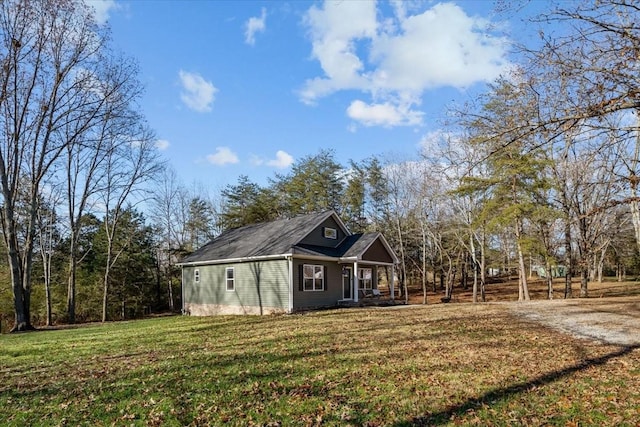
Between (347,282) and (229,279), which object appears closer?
(229,279)

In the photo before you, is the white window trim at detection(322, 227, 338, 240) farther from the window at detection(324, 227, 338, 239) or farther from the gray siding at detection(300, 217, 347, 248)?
the gray siding at detection(300, 217, 347, 248)

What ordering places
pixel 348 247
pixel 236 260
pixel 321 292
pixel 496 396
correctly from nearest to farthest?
pixel 496 396 → pixel 321 292 → pixel 236 260 → pixel 348 247

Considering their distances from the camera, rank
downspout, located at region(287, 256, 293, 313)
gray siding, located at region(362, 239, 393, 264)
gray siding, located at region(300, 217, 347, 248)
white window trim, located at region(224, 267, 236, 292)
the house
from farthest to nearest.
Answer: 1. gray siding, located at region(362, 239, 393, 264)
2. white window trim, located at region(224, 267, 236, 292)
3. gray siding, located at region(300, 217, 347, 248)
4. the house
5. downspout, located at region(287, 256, 293, 313)

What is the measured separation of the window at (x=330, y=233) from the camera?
21966 mm

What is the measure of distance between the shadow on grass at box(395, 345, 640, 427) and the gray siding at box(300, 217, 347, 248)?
14.0 meters

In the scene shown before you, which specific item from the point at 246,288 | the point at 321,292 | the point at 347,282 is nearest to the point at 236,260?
the point at 246,288

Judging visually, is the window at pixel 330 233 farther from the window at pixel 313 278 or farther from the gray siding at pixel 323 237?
the window at pixel 313 278

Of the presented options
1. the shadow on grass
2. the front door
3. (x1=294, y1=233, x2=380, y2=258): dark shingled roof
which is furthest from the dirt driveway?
the front door

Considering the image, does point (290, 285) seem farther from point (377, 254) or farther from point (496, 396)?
point (496, 396)

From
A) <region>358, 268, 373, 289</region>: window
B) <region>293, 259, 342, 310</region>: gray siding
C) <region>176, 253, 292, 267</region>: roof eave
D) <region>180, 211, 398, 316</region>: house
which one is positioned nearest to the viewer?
<region>176, 253, 292, 267</region>: roof eave

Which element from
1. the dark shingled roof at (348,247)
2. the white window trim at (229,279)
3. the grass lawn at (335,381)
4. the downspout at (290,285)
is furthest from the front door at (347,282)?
the grass lawn at (335,381)

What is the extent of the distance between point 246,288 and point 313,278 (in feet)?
10.9

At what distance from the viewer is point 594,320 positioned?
12.5m

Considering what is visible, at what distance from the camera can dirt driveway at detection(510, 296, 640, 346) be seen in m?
9.79
